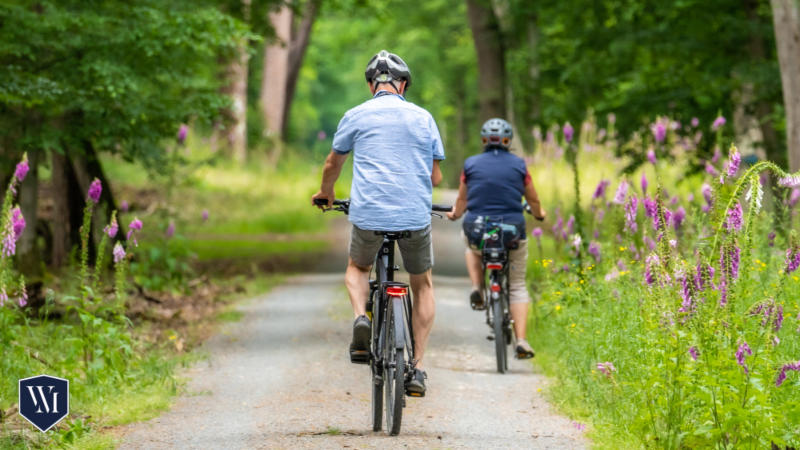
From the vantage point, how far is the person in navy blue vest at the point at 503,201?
7.88 metres

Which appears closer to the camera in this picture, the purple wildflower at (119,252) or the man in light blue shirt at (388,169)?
the man in light blue shirt at (388,169)

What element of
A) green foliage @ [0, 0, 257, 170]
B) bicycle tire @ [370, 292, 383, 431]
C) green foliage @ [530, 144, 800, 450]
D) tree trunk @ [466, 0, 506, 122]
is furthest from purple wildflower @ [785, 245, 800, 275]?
tree trunk @ [466, 0, 506, 122]

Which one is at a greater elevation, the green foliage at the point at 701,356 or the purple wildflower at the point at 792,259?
the purple wildflower at the point at 792,259

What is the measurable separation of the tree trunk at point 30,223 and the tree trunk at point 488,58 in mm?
13941

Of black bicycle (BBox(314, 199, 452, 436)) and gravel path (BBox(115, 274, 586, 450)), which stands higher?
black bicycle (BBox(314, 199, 452, 436))

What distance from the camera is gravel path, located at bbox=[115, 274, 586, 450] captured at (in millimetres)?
5508

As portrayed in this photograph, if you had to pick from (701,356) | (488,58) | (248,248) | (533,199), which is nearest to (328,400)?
(533,199)

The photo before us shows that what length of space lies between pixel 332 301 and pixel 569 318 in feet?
15.4

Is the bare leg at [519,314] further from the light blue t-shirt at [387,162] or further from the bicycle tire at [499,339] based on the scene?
the light blue t-shirt at [387,162]

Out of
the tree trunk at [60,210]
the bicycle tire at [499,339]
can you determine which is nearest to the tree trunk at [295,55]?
the tree trunk at [60,210]

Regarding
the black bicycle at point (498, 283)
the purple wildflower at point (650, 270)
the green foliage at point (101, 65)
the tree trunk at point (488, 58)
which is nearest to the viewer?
the purple wildflower at point (650, 270)

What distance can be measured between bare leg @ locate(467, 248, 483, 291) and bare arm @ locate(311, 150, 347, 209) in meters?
2.65

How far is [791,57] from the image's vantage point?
10625mm

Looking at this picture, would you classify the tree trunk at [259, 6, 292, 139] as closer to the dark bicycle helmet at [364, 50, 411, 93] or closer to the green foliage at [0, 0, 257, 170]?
the green foliage at [0, 0, 257, 170]
